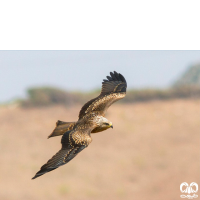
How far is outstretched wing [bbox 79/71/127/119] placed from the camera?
366 inches

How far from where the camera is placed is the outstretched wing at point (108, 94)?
30.5ft

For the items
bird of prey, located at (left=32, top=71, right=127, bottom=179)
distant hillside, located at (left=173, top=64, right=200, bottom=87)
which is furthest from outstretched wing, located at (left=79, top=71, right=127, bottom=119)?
distant hillside, located at (left=173, top=64, right=200, bottom=87)

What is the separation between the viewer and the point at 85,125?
8.44 metres

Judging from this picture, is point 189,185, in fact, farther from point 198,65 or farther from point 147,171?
point 198,65

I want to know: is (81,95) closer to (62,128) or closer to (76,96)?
(76,96)

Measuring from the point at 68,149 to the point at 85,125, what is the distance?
0.97 meters

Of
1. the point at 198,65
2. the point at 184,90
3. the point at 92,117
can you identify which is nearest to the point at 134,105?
the point at 184,90

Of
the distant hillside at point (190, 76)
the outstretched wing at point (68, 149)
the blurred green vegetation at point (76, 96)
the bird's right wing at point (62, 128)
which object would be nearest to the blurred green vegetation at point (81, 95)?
the blurred green vegetation at point (76, 96)

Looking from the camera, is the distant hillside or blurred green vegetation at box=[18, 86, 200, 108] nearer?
blurred green vegetation at box=[18, 86, 200, 108]

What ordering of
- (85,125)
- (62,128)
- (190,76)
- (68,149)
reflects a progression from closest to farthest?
(68,149) → (85,125) → (62,128) → (190,76)

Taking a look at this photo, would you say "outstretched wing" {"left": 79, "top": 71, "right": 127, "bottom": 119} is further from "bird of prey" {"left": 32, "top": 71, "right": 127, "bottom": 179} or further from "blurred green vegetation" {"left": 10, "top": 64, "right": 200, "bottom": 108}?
"blurred green vegetation" {"left": 10, "top": 64, "right": 200, "bottom": 108}

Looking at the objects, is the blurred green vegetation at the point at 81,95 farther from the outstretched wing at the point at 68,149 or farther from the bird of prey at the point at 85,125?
the outstretched wing at the point at 68,149

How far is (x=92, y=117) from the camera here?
8.80 metres

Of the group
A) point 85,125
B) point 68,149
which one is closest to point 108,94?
point 85,125
